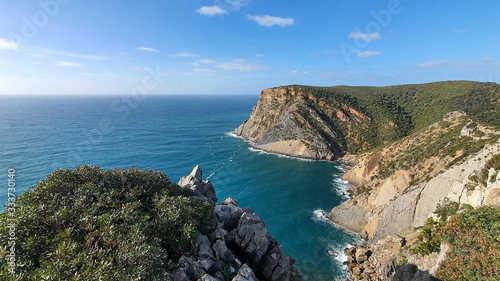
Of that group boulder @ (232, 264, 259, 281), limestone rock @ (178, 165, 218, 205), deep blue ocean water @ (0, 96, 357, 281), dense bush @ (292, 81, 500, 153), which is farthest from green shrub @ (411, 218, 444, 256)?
dense bush @ (292, 81, 500, 153)

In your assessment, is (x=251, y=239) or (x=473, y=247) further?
(x=251, y=239)

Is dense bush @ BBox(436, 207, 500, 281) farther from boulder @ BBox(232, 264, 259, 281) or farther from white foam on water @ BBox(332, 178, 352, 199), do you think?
white foam on water @ BBox(332, 178, 352, 199)

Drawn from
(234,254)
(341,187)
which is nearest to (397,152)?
(341,187)

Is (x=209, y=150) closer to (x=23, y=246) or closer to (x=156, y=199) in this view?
(x=156, y=199)

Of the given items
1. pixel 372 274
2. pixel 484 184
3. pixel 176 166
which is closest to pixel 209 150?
pixel 176 166

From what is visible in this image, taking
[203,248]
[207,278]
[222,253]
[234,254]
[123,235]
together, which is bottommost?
[234,254]

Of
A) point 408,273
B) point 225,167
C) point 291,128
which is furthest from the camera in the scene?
point 291,128

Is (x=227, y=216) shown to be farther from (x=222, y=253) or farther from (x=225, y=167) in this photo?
(x=225, y=167)

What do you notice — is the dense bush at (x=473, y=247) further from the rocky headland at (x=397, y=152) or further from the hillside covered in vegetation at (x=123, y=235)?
the hillside covered in vegetation at (x=123, y=235)
